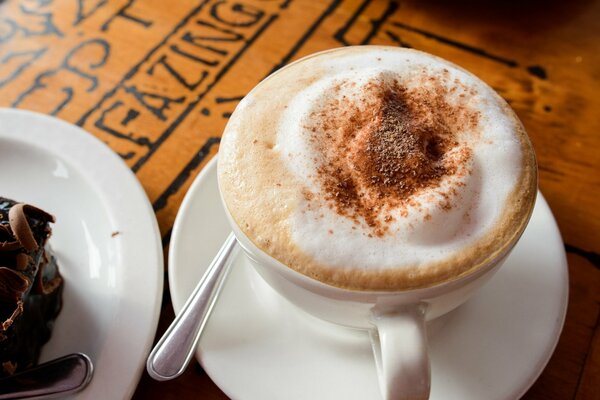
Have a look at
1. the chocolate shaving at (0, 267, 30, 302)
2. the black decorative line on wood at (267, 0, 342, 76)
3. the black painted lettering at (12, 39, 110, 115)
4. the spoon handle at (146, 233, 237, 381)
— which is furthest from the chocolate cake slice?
the black decorative line on wood at (267, 0, 342, 76)

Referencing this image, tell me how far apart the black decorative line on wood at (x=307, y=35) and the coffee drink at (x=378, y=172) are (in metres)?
0.39

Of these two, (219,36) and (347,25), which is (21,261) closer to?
(219,36)

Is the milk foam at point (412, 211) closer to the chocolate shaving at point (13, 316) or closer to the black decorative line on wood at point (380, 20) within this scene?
the chocolate shaving at point (13, 316)

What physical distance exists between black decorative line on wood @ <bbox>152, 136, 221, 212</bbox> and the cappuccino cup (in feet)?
0.99

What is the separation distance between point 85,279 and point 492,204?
56cm

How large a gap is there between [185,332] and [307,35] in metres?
0.70

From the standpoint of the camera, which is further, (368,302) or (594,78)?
(594,78)

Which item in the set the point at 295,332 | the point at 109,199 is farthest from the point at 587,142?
the point at 109,199

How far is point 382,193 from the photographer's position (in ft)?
2.10

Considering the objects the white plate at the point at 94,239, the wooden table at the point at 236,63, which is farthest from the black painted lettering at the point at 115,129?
the white plate at the point at 94,239

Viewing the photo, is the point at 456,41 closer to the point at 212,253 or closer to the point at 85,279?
the point at 212,253

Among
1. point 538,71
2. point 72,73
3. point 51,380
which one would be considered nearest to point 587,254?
point 538,71

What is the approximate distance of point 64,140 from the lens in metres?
0.92

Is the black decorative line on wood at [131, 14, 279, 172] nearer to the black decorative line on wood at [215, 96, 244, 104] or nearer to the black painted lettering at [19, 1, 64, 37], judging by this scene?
the black decorative line on wood at [215, 96, 244, 104]
